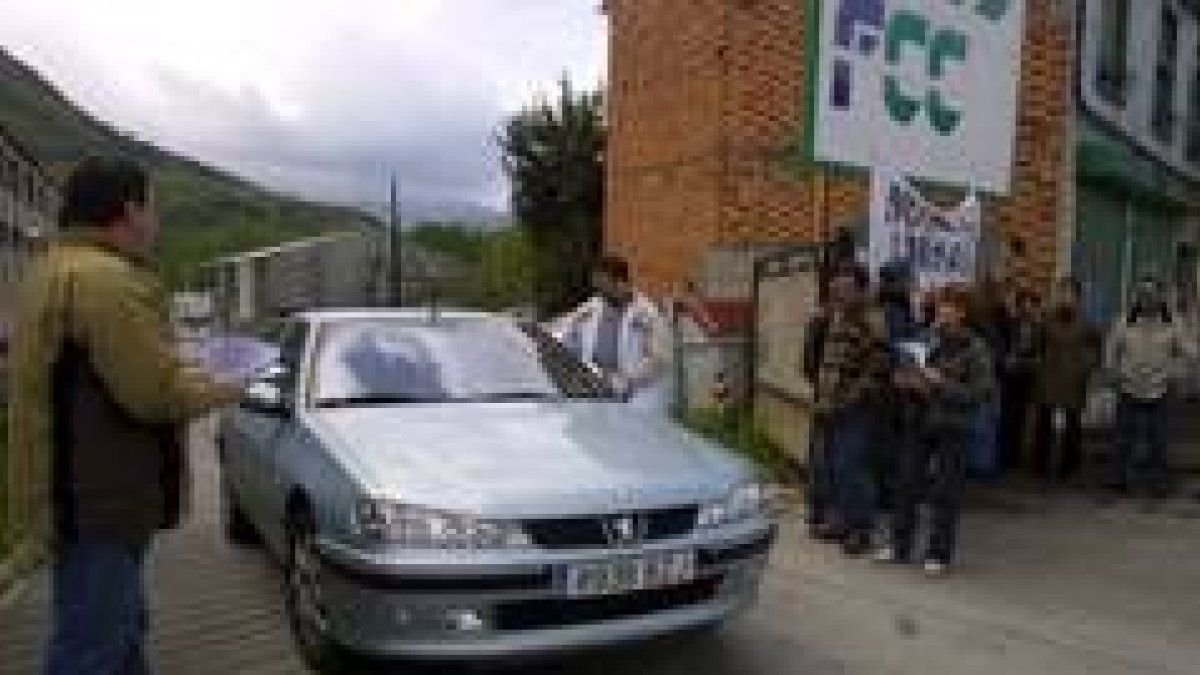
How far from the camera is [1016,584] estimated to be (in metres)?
8.05

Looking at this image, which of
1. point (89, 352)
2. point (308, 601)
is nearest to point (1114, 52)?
point (308, 601)

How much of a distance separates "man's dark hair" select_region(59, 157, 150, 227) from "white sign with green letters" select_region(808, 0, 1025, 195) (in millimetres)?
5700

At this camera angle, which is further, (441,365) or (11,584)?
(11,584)

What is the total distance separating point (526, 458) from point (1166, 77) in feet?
52.4

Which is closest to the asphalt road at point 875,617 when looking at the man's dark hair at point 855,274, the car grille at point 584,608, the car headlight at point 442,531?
the car grille at point 584,608

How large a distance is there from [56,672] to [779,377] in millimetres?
7469

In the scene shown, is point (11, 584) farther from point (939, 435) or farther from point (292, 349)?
point (939, 435)

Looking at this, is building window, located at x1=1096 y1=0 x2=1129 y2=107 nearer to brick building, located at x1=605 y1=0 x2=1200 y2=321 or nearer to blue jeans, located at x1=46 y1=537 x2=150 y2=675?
brick building, located at x1=605 y1=0 x2=1200 y2=321

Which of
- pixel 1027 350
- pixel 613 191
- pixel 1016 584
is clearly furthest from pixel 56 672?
pixel 613 191

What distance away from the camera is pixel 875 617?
7.18m

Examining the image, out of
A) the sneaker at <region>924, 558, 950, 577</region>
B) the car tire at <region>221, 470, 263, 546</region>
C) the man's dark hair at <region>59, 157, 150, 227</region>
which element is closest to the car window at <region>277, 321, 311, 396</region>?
the car tire at <region>221, 470, 263, 546</region>

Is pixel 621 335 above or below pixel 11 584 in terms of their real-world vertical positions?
above

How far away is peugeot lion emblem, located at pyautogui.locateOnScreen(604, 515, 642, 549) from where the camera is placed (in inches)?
213

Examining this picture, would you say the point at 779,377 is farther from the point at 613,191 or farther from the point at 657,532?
the point at 613,191
